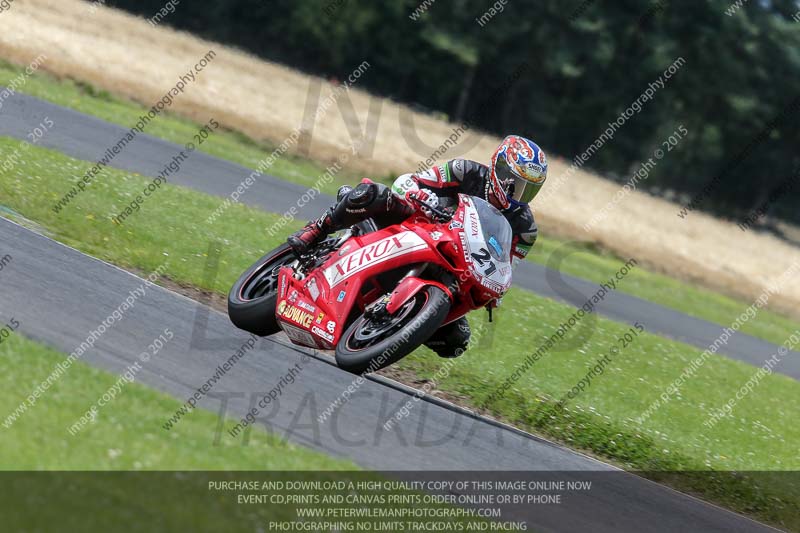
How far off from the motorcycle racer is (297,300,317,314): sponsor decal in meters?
0.58

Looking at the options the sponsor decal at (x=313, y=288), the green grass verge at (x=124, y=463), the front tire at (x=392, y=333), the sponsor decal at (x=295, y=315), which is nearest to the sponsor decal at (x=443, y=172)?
the front tire at (x=392, y=333)

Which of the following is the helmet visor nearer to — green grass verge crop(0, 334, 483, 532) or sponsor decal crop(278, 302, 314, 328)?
sponsor decal crop(278, 302, 314, 328)

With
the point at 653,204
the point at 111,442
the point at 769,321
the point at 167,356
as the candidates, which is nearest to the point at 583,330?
the point at 167,356

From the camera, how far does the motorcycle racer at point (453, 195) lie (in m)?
8.55

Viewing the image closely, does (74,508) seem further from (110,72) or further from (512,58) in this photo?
(512,58)

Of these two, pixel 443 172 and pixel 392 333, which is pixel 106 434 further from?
pixel 443 172

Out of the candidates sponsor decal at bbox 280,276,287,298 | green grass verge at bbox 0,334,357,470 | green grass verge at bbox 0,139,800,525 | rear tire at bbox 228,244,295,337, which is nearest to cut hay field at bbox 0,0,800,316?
green grass verge at bbox 0,139,800,525

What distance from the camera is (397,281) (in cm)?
837

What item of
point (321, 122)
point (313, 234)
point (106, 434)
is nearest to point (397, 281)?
point (313, 234)

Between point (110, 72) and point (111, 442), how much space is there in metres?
25.0

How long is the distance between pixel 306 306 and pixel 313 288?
16 cm

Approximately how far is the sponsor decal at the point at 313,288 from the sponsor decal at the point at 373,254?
0.38 ft

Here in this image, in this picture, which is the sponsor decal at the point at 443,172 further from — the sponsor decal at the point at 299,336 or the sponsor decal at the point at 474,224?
the sponsor decal at the point at 299,336

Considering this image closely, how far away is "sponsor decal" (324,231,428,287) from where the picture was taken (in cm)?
823
